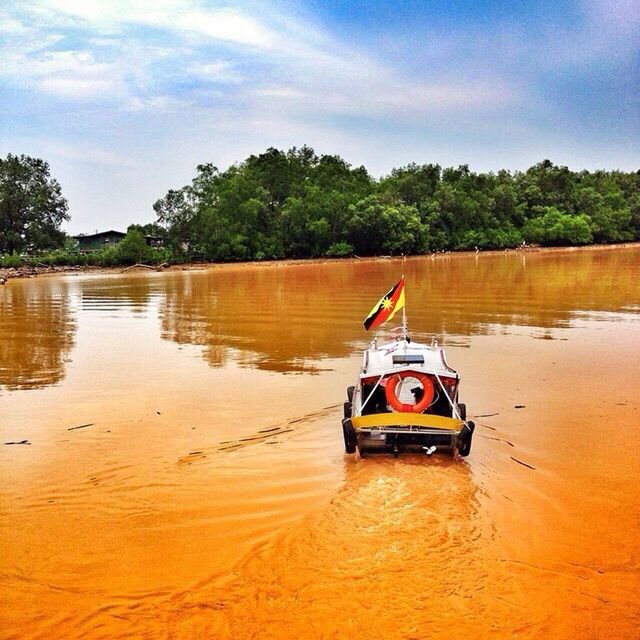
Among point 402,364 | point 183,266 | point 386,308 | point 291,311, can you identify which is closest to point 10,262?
point 183,266

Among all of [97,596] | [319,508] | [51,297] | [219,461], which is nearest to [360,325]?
[219,461]

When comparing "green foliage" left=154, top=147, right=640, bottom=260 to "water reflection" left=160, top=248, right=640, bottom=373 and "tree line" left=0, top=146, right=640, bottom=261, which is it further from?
"water reflection" left=160, top=248, right=640, bottom=373

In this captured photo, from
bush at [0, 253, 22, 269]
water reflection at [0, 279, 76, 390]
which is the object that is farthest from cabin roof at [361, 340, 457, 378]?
bush at [0, 253, 22, 269]

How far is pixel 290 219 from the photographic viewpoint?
2896 inches

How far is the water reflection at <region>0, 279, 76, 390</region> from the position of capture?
14.7m

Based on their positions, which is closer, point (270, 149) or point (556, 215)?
point (270, 149)

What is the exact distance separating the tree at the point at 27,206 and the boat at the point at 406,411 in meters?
68.3

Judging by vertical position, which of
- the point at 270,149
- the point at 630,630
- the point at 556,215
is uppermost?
the point at 270,149

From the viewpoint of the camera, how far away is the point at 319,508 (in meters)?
7.45

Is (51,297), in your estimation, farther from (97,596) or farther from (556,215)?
(556,215)

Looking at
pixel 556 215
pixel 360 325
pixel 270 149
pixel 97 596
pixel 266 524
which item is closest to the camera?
pixel 97 596

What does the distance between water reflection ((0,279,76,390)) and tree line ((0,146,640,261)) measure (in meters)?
37.9

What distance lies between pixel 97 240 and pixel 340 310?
71.6 metres

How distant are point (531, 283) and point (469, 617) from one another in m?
33.5
